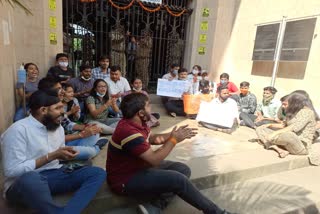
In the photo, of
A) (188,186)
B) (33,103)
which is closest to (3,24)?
(33,103)

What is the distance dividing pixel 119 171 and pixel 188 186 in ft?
2.03

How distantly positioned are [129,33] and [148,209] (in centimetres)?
523

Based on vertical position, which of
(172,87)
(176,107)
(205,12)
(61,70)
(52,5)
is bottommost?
(176,107)

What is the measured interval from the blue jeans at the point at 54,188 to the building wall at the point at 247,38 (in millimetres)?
5062

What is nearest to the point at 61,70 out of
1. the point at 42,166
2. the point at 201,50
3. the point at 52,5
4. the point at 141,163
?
the point at 52,5

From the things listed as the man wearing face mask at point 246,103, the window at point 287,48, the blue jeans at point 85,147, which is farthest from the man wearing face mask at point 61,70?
the window at point 287,48

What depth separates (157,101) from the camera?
266 inches

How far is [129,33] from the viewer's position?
656 cm

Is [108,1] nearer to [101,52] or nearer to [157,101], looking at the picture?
[101,52]

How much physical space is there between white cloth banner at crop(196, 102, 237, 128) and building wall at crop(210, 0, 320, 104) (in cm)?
200

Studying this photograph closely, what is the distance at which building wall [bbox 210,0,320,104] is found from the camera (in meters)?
5.43

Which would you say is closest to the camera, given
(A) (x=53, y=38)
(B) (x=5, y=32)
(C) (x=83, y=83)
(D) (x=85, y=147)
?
(D) (x=85, y=147)

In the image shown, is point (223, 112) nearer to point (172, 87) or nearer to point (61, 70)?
point (172, 87)

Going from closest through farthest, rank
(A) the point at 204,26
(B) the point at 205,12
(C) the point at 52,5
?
(C) the point at 52,5
(B) the point at 205,12
(A) the point at 204,26
